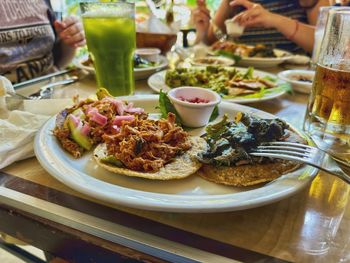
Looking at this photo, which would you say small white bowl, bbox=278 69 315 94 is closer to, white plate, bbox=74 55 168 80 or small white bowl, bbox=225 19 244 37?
white plate, bbox=74 55 168 80

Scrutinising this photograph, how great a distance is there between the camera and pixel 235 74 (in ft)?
5.18

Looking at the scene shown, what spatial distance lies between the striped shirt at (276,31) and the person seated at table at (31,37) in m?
1.61

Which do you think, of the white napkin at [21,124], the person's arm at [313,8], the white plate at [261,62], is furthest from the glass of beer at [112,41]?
the person's arm at [313,8]

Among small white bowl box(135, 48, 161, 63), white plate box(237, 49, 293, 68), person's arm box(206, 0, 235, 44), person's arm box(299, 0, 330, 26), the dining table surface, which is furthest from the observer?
person's arm box(206, 0, 235, 44)

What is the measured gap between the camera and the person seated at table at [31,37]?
151cm

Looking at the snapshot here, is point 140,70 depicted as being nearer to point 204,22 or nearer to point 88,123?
point 88,123

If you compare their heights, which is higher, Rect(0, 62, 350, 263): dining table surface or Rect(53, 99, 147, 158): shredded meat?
Rect(53, 99, 147, 158): shredded meat

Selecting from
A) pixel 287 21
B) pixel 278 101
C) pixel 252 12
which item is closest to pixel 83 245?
pixel 278 101

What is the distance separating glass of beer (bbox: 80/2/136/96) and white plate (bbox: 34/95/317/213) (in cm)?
48

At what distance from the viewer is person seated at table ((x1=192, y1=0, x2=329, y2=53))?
2342 millimetres

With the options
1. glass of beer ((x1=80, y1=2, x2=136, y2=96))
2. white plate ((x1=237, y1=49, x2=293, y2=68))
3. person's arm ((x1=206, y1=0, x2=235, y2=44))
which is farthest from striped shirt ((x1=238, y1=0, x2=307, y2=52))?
glass of beer ((x1=80, y1=2, x2=136, y2=96))

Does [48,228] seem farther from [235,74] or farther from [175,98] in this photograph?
[235,74]

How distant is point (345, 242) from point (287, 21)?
7.05 feet

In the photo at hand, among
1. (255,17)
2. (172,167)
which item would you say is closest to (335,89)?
(172,167)
